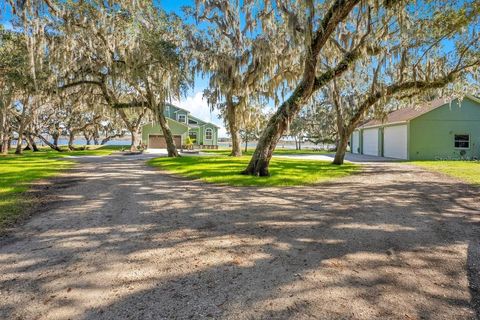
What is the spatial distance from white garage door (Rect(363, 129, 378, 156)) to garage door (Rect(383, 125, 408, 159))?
1.61 metres

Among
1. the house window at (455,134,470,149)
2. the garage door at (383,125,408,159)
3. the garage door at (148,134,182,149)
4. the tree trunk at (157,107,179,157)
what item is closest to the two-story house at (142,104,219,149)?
the garage door at (148,134,182,149)

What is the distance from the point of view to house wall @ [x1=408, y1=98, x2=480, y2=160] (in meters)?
21.4

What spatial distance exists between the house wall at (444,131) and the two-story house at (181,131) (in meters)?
27.5

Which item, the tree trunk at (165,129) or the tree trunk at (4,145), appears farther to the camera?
the tree trunk at (4,145)

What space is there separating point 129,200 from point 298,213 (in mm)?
4202

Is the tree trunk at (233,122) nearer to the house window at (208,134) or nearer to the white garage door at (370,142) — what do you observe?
the white garage door at (370,142)

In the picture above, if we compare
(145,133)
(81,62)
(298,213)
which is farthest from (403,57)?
(145,133)

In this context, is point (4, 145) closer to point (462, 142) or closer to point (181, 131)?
point (181, 131)

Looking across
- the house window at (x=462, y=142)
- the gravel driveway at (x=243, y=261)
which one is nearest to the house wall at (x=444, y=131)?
the house window at (x=462, y=142)

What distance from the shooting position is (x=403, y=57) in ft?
39.2

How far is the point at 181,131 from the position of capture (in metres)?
39.8

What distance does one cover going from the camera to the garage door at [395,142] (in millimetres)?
22297

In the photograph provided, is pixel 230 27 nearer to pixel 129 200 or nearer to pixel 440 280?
pixel 129 200

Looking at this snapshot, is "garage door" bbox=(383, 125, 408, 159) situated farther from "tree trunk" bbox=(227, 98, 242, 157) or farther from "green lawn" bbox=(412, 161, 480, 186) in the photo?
"tree trunk" bbox=(227, 98, 242, 157)
